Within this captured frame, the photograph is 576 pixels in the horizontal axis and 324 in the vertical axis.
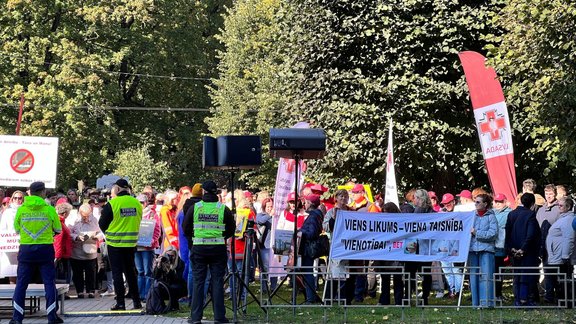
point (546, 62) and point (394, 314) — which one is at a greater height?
point (546, 62)

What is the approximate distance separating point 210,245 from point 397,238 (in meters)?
2.97

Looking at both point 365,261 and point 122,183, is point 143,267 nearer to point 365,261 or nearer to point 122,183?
point 122,183

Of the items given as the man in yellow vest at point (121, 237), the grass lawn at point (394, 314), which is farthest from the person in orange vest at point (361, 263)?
the man in yellow vest at point (121, 237)

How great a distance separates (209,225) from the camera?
15.5 meters

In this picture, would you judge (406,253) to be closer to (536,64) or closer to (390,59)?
(536,64)

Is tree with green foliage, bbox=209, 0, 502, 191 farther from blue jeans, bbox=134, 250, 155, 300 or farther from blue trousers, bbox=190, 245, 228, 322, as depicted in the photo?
blue trousers, bbox=190, 245, 228, 322

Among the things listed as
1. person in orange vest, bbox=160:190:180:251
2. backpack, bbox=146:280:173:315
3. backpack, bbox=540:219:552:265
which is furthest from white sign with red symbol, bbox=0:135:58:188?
backpack, bbox=540:219:552:265

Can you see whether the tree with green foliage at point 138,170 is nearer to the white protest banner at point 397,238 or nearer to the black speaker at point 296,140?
the black speaker at point 296,140

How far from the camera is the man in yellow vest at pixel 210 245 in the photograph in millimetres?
15539

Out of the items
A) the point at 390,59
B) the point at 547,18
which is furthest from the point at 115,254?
the point at 390,59

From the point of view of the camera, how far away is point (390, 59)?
93.7ft

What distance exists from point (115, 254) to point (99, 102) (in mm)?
32150

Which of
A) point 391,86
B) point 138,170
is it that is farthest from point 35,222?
point 138,170

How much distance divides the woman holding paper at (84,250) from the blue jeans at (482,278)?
7002 mm
